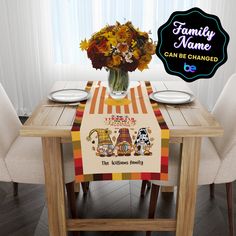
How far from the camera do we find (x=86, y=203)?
218cm

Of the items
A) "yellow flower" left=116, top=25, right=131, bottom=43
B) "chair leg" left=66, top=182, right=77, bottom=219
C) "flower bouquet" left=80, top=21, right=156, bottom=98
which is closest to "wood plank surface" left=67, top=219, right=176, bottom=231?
"chair leg" left=66, top=182, right=77, bottom=219

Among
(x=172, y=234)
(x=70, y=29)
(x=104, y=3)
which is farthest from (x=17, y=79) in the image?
(x=172, y=234)

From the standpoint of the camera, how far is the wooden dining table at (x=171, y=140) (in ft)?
4.85

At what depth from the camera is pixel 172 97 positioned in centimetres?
183

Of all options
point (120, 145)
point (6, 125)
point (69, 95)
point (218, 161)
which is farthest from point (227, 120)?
point (6, 125)

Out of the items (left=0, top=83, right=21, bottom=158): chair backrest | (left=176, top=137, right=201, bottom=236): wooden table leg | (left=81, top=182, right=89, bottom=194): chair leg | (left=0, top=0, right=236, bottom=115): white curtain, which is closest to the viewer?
(left=176, top=137, right=201, bottom=236): wooden table leg

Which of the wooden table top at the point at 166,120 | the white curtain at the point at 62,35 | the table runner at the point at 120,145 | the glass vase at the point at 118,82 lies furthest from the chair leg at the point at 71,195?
the white curtain at the point at 62,35

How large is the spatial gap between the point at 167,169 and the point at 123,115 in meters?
0.31

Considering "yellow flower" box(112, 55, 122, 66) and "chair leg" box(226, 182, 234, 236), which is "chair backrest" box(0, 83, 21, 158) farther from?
"chair leg" box(226, 182, 234, 236)

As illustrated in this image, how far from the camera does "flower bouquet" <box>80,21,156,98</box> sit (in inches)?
62.7

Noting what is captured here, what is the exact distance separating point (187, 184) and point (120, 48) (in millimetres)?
714

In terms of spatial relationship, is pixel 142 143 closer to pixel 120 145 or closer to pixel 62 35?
pixel 120 145

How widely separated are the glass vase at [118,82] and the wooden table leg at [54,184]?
15.6 inches

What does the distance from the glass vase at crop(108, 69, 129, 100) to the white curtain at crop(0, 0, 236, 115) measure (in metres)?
1.63
